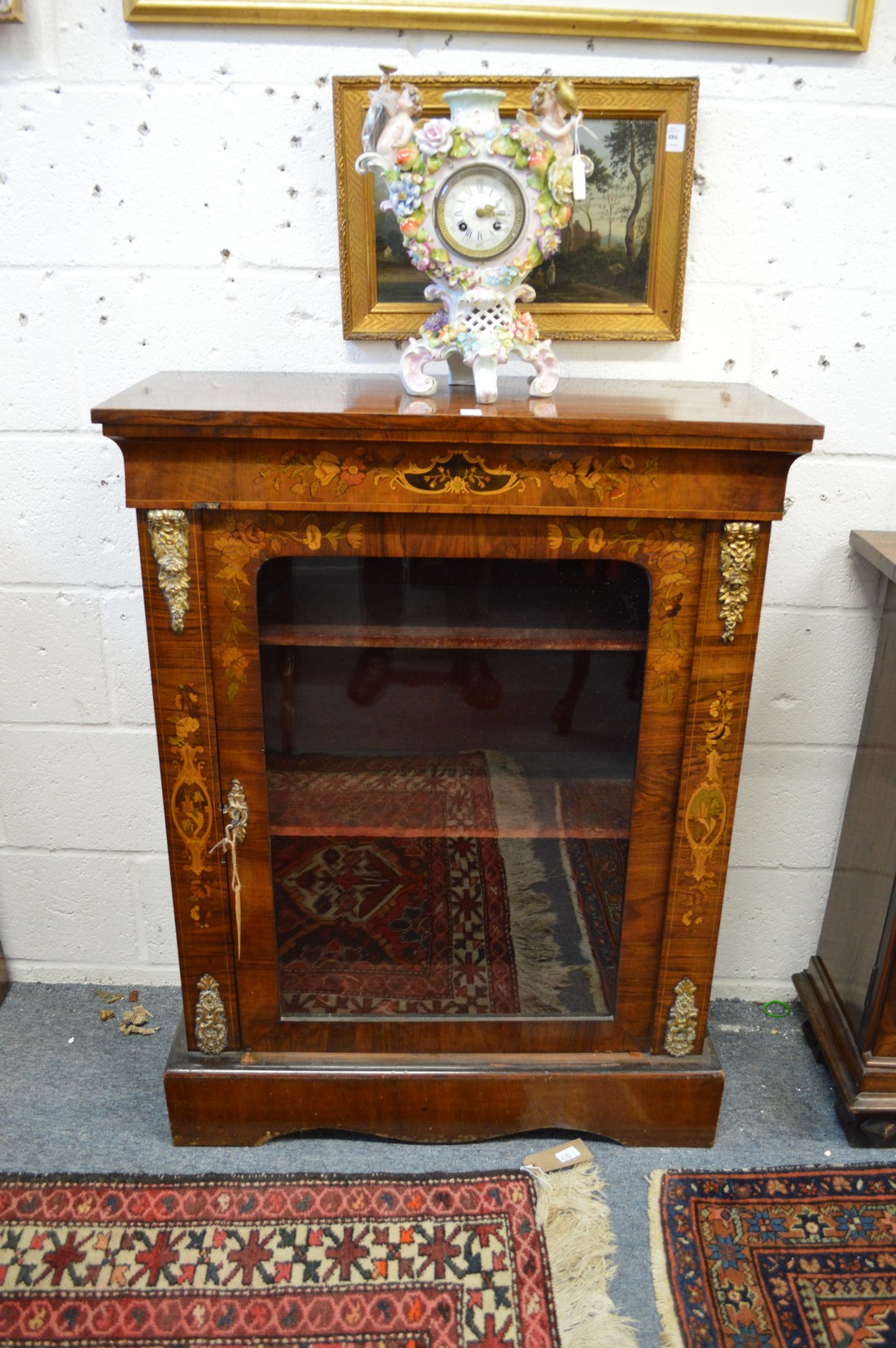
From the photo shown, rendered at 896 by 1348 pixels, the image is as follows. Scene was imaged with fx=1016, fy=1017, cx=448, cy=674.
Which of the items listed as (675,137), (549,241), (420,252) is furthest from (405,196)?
(675,137)

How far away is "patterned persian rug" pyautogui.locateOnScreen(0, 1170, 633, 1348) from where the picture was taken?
1350 millimetres

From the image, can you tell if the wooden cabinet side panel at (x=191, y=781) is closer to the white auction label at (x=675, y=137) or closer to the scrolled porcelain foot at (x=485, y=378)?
the scrolled porcelain foot at (x=485, y=378)

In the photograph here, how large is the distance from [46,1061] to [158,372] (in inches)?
47.5

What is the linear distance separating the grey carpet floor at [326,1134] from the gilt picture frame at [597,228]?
50.1 inches

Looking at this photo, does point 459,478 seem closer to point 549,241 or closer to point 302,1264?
point 549,241

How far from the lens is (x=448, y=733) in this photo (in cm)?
144

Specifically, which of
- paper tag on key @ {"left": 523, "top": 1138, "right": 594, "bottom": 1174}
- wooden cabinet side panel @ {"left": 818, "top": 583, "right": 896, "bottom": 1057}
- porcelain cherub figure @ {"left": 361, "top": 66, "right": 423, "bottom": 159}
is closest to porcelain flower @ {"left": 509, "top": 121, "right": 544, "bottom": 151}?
porcelain cherub figure @ {"left": 361, "top": 66, "right": 423, "bottom": 159}

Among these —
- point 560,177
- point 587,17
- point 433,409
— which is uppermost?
point 587,17

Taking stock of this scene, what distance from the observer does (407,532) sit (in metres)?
1.31

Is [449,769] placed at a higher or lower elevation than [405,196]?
lower

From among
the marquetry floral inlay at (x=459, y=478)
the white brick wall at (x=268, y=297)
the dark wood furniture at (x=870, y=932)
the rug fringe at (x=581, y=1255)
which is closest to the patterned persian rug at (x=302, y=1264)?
the rug fringe at (x=581, y=1255)

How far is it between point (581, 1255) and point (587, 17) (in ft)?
5.75

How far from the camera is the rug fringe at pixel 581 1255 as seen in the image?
1350 millimetres

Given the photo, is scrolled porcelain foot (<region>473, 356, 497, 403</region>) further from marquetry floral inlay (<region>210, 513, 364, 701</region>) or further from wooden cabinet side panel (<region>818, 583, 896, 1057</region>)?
wooden cabinet side panel (<region>818, 583, 896, 1057</region>)
